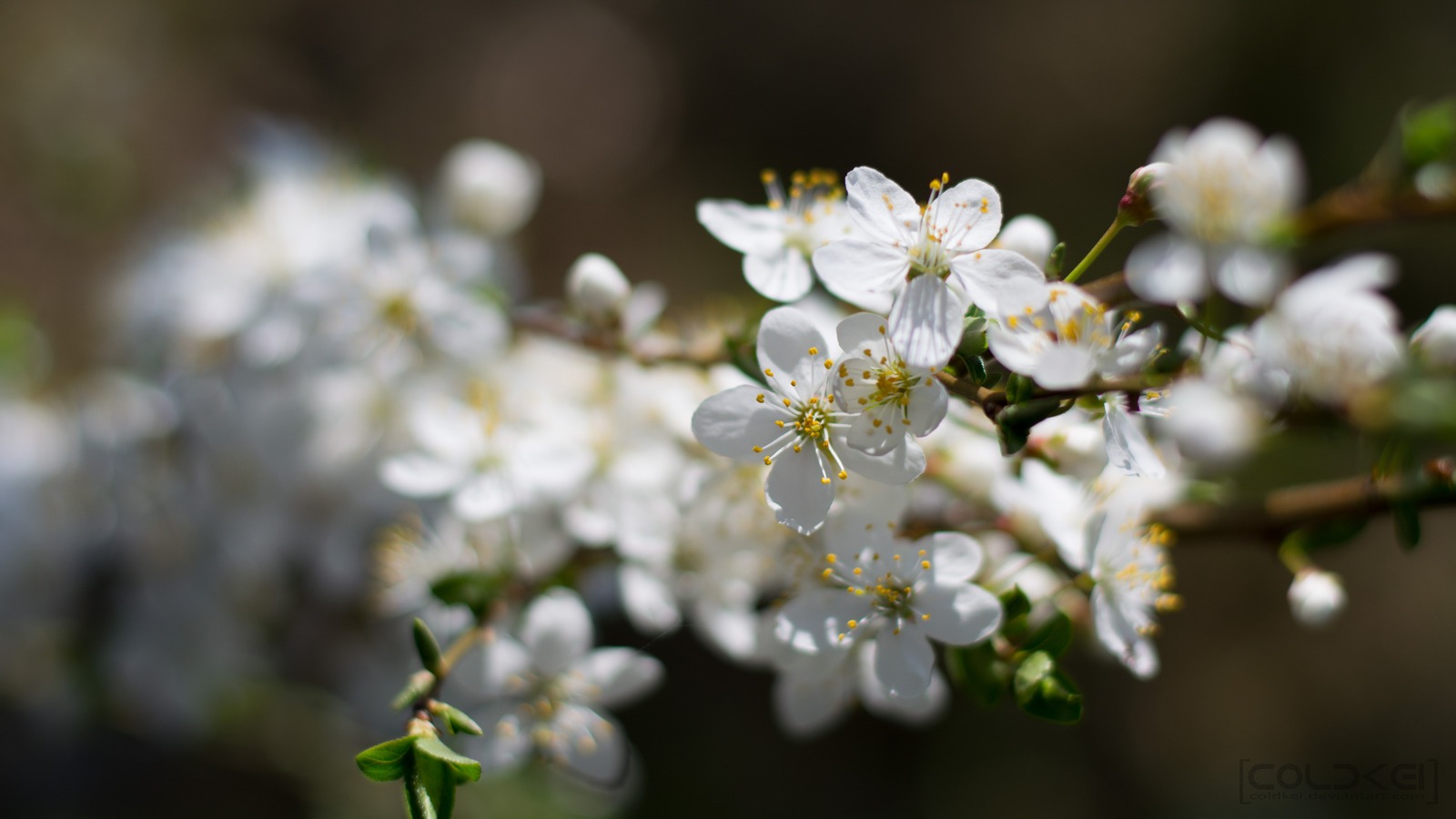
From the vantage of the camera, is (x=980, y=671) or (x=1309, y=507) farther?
(x=1309, y=507)

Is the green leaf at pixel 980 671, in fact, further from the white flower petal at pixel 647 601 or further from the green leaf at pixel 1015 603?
the white flower petal at pixel 647 601

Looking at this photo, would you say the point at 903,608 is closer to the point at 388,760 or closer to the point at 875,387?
the point at 875,387

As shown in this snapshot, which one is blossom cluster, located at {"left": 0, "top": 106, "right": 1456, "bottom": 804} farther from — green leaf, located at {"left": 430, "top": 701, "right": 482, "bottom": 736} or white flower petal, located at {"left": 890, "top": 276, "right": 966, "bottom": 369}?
green leaf, located at {"left": 430, "top": 701, "right": 482, "bottom": 736}

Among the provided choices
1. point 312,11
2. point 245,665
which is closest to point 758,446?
point 245,665

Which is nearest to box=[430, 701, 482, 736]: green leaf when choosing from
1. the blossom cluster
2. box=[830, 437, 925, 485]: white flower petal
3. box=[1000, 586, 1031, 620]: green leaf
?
the blossom cluster

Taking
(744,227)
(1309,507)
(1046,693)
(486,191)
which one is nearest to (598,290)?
(744,227)

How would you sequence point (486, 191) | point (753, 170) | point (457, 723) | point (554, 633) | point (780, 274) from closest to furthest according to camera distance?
point (457, 723), point (780, 274), point (554, 633), point (486, 191), point (753, 170)

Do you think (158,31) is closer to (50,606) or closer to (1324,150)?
(50,606)
